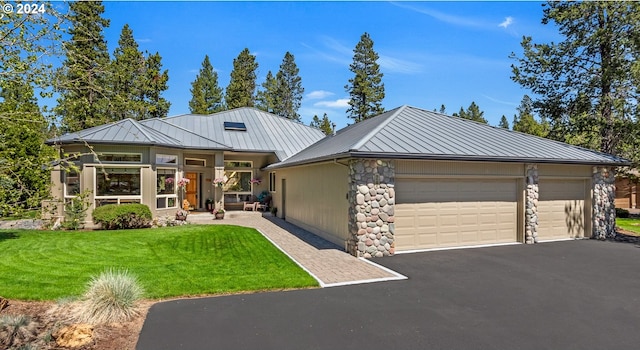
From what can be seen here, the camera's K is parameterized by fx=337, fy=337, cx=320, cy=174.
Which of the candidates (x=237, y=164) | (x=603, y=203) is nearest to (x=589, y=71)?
(x=603, y=203)

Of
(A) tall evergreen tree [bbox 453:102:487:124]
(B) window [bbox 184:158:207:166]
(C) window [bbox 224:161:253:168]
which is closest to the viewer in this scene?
→ (B) window [bbox 184:158:207:166]

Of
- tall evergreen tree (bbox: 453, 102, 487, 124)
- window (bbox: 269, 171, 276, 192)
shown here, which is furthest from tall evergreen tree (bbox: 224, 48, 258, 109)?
tall evergreen tree (bbox: 453, 102, 487, 124)

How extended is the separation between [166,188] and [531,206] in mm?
14271

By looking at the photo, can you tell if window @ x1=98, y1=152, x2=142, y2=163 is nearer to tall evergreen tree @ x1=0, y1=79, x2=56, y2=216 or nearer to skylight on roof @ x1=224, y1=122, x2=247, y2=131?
skylight on roof @ x1=224, y1=122, x2=247, y2=131

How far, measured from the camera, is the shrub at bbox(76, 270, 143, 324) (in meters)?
4.75

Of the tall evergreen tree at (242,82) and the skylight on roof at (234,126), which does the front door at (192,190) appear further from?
the tall evergreen tree at (242,82)

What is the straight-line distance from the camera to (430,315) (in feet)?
16.5

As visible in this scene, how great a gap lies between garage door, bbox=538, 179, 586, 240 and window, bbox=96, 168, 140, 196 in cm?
1513

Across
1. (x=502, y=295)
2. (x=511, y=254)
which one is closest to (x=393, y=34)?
(x=511, y=254)

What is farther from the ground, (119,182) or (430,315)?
(119,182)

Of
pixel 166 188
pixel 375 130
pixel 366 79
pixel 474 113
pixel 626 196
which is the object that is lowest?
pixel 626 196

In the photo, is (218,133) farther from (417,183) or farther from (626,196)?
(626,196)

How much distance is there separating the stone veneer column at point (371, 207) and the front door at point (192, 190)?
12793mm

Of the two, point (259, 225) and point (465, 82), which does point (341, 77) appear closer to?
point (465, 82)
